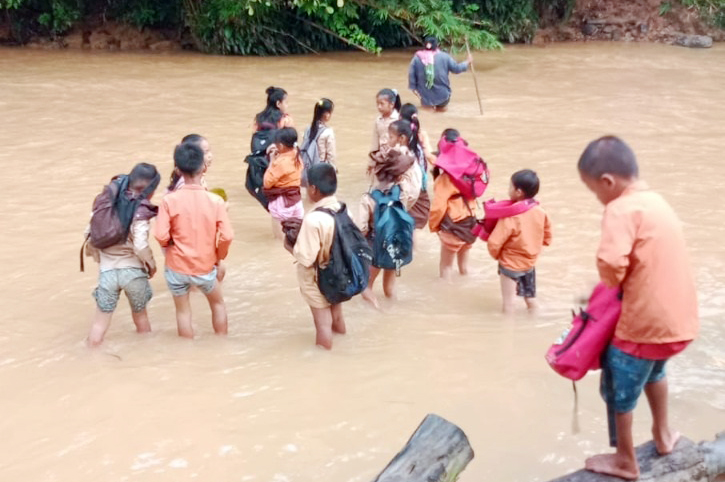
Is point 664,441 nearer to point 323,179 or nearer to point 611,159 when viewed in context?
point 611,159

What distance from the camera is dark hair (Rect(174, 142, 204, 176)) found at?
5.27m

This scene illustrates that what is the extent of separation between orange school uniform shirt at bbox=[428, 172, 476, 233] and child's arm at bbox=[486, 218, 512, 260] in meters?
0.53

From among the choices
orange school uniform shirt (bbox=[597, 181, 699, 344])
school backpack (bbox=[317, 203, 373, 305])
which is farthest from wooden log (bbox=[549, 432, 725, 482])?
school backpack (bbox=[317, 203, 373, 305])

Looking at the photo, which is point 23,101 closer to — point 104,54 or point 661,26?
point 104,54

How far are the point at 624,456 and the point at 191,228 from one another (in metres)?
2.89

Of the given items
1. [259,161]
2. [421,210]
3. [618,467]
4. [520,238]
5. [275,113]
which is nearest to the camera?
[618,467]

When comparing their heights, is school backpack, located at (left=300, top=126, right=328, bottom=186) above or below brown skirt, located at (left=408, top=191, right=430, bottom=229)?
above

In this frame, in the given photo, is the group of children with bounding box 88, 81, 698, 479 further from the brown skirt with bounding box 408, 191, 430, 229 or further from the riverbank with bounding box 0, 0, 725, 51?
the riverbank with bounding box 0, 0, 725, 51

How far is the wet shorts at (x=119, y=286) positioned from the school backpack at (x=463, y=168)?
2.33 metres

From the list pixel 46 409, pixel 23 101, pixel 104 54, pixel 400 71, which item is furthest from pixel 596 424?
pixel 104 54

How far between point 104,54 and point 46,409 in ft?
50.6

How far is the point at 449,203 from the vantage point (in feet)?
21.4

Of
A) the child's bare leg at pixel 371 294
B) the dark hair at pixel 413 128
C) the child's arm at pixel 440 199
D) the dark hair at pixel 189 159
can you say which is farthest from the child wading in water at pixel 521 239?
the dark hair at pixel 189 159

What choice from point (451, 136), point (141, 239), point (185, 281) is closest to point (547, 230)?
point (451, 136)
